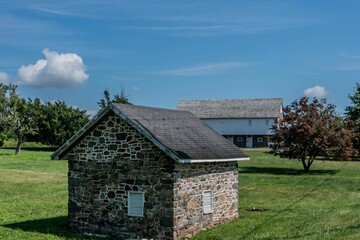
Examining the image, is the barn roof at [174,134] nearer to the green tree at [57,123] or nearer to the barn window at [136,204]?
the barn window at [136,204]

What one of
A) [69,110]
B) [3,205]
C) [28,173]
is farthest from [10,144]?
[3,205]

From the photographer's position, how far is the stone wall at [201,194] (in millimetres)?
15672

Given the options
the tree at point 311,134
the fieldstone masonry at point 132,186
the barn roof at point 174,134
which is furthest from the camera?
the tree at point 311,134

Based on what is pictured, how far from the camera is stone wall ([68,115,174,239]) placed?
614 inches

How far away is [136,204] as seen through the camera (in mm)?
16125

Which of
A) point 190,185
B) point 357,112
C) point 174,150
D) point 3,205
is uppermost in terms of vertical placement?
point 357,112

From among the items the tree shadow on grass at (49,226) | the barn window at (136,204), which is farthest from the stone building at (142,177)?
the tree shadow on grass at (49,226)

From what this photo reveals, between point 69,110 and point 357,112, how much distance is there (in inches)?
1648

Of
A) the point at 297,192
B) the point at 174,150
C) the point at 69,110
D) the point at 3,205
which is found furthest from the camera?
the point at 69,110

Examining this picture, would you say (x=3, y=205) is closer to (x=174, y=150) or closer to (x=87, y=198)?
(x=87, y=198)

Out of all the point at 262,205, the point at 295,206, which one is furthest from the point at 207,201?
the point at 295,206

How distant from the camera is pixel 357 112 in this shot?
2229 inches

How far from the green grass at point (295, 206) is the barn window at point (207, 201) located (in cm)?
74

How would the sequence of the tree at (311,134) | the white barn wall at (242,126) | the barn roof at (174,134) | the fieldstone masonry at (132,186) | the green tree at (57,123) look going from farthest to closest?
the white barn wall at (242,126) → the green tree at (57,123) → the tree at (311,134) → the barn roof at (174,134) → the fieldstone masonry at (132,186)
